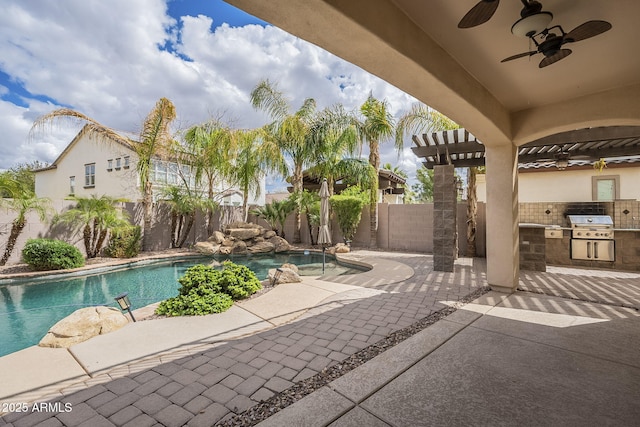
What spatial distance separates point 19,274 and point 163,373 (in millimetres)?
8138

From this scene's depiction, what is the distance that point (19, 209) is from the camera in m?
8.30

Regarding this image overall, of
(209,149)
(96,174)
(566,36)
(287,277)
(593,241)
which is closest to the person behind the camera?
(566,36)

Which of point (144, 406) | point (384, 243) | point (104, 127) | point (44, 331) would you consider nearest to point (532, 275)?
point (384, 243)

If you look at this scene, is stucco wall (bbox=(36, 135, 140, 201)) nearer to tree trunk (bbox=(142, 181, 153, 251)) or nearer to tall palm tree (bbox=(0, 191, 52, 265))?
tree trunk (bbox=(142, 181, 153, 251))

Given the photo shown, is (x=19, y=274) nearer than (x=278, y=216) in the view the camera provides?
Yes

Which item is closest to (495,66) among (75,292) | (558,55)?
(558,55)

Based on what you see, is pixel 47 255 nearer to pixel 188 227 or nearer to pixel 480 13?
pixel 188 227

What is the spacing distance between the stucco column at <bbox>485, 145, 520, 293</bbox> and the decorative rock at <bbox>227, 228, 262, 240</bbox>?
9359 mm

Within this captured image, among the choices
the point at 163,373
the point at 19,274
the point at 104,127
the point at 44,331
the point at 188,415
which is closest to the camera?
the point at 188,415

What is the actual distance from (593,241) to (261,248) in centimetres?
1052

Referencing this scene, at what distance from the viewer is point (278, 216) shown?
13070 mm

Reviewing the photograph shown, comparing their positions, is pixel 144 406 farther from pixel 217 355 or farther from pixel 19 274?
pixel 19 274

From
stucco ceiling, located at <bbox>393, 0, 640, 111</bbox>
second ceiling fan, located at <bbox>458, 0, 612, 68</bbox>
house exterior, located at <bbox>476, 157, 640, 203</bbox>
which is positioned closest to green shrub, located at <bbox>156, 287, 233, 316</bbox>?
stucco ceiling, located at <bbox>393, 0, 640, 111</bbox>

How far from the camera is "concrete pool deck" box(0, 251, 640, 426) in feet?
6.13
